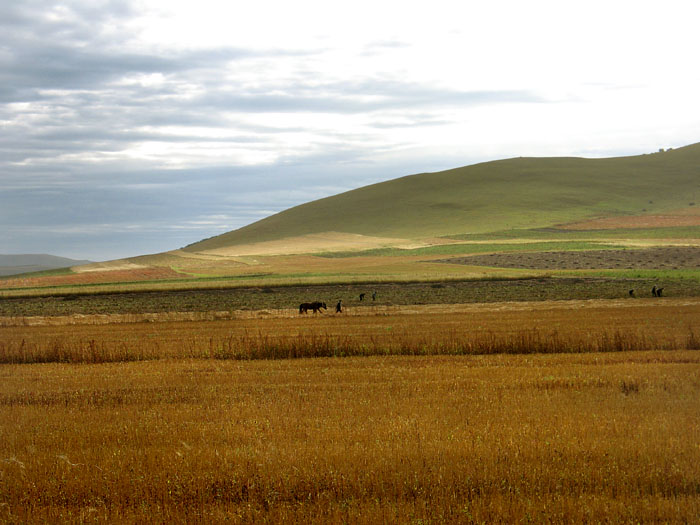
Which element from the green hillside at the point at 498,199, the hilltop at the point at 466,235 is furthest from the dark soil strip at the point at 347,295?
the green hillside at the point at 498,199

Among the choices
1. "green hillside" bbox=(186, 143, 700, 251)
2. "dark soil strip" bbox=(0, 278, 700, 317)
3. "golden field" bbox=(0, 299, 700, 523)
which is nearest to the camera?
"golden field" bbox=(0, 299, 700, 523)

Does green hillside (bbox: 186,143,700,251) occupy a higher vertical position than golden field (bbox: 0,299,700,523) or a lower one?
higher

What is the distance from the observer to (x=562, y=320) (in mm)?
27391

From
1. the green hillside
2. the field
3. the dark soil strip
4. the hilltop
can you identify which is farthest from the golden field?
the green hillside

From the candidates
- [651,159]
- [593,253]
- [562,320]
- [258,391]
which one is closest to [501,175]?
[651,159]

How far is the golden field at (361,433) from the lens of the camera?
793 centimetres

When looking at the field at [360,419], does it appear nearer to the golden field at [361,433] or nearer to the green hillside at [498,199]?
the golden field at [361,433]

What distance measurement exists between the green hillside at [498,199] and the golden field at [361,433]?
3529 inches

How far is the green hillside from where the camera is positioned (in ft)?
383

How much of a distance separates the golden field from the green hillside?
294 feet

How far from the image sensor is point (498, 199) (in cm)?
13075

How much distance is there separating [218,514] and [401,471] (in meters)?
2.48

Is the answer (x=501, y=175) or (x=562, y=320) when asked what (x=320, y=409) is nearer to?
(x=562, y=320)

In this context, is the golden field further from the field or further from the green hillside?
the green hillside
